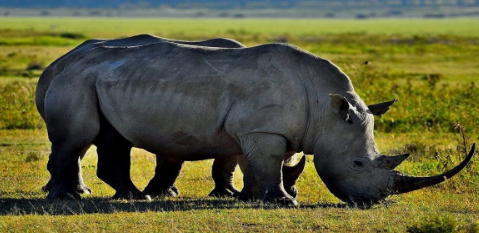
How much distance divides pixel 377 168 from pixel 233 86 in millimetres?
2056

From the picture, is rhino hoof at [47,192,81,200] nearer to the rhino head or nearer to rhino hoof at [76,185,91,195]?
rhino hoof at [76,185,91,195]

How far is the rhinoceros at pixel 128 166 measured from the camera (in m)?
12.8

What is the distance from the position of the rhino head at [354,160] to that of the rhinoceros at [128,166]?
2.43 ft

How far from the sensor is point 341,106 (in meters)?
11.7

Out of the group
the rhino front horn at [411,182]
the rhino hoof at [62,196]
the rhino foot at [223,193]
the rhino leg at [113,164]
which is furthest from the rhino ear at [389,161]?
the rhino hoof at [62,196]

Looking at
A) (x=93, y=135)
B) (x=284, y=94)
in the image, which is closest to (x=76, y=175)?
(x=93, y=135)

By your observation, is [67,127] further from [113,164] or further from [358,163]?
[358,163]

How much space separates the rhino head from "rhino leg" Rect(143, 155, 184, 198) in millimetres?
2368

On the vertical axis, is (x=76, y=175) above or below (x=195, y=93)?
below

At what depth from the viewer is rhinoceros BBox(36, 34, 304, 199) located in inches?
504

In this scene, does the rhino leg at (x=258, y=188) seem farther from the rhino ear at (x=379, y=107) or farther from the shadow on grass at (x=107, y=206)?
the rhino ear at (x=379, y=107)

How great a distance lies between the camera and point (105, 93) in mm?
12570

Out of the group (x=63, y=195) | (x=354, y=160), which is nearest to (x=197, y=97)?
(x=354, y=160)

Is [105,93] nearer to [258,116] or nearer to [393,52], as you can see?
[258,116]
